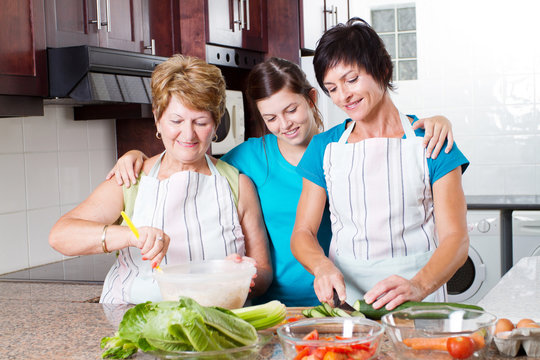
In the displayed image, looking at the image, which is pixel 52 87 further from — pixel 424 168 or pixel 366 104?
pixel 424 168

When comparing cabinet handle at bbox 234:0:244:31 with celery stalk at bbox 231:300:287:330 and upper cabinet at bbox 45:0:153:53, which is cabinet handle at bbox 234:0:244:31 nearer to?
upper cabinet at bbox 45:0:153:53

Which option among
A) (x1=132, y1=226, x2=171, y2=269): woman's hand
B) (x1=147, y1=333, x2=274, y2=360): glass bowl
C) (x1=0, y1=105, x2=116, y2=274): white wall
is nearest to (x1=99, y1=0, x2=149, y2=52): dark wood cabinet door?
(x1=0, y1=105, x2=116, y2=274): white wall

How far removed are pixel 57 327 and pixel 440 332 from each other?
2.70 feet

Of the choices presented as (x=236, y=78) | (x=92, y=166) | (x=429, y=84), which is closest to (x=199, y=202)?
(x=92, y=166)

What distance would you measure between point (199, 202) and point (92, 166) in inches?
45.4

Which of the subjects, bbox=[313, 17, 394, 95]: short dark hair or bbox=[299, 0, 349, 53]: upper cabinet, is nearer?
bbox=[313, 17, 394, 95]: short dark hair

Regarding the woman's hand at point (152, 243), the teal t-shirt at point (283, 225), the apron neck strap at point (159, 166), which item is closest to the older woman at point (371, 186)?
the teal t-shirt at point (283, 225)

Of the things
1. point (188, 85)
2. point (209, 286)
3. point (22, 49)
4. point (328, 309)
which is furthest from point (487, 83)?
point (209, 286)

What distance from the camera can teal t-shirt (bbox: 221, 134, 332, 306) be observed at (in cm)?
183

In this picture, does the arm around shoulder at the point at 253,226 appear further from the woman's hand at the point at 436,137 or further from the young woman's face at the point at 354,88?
the woman's hand at the point at 436,137

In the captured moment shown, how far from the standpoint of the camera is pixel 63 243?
60.9 inches

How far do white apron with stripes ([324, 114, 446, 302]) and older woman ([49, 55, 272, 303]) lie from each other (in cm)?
26

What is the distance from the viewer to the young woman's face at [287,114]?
178 centimetres

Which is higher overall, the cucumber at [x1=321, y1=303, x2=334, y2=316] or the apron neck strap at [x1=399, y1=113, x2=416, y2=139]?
the apron neck strap at [x1=399, y1=113, x2=416, y2=139]
